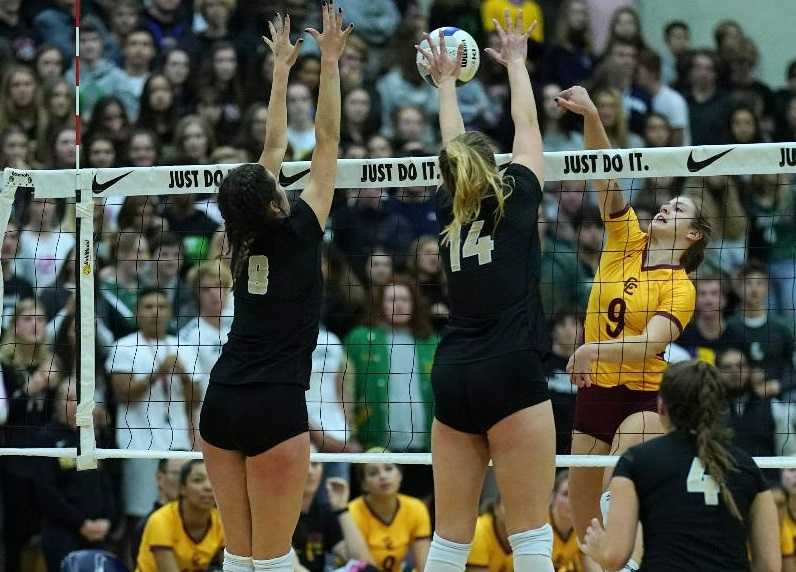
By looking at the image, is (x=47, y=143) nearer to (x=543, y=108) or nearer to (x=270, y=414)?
(x=543, y=108)

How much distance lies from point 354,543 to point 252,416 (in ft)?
13.0

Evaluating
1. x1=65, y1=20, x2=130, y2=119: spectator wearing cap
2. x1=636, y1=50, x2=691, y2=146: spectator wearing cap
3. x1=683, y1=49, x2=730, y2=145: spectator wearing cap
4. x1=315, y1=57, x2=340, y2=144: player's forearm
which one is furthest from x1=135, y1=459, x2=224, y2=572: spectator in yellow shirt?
x1=683, y1=49, x2=730, y2=145: spectator wearing cap

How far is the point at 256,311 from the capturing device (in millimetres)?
6062

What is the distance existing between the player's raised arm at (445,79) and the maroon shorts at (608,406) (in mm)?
1597

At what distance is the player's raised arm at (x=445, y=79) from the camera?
20.6ft

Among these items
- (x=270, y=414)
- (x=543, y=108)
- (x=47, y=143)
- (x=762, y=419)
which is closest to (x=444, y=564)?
(x=270, y=414)

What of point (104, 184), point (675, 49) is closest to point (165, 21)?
point (675, 49)

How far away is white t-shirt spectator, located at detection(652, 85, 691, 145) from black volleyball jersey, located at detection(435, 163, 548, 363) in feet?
26.7

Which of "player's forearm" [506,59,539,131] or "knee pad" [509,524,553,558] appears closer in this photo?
"knee pad" [509,524,553,558]

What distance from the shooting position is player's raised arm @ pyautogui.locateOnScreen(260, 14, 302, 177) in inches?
258

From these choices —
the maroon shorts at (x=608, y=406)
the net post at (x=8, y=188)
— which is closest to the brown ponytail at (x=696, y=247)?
the maroon shorts at (x=608, y=406)

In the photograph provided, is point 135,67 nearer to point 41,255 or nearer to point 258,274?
point 41,255

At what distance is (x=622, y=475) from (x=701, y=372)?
0.47 metres

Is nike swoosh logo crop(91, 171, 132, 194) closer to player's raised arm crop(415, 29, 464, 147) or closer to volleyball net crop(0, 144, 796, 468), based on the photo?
volleyball net crop(0, 144, 796, 468)
